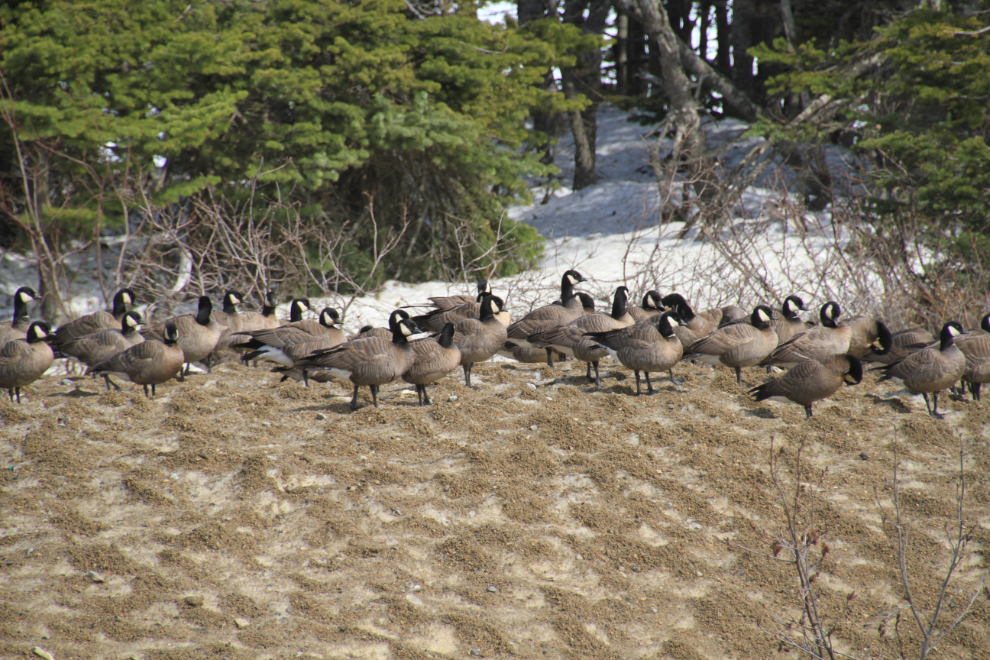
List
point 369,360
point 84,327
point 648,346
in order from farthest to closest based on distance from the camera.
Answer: point 84,327 < point 648,346 < point 369,360

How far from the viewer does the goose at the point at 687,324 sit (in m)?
9.12

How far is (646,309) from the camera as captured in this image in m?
10.6

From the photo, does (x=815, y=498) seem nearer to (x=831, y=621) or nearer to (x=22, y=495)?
(x=831, y=621)

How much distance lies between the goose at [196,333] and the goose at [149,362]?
0.61 metres

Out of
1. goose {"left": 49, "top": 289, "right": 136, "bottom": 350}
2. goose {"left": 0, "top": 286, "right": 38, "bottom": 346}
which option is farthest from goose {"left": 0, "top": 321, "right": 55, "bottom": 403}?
goose {"left": 0, "top": 286, "right": 38, "bottom": 346}

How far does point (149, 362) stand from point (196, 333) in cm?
97

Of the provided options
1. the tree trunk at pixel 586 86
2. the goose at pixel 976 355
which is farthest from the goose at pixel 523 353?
the tree trunk at pixel 586 86

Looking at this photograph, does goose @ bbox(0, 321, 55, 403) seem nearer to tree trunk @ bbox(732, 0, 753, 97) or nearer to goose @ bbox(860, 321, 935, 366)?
goose @ bbox(860, 321, 935, 366)

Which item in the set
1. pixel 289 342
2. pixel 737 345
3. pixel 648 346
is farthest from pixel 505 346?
pixel 737 345

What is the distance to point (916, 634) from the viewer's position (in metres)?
5.12

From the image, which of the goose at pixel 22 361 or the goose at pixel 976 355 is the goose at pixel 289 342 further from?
the goose at pixel 976 355

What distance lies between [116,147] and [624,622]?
38.8ft

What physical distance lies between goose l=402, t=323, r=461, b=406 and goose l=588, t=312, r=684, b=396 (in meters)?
1.81

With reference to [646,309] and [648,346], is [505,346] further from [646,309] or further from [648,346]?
[646,309]
